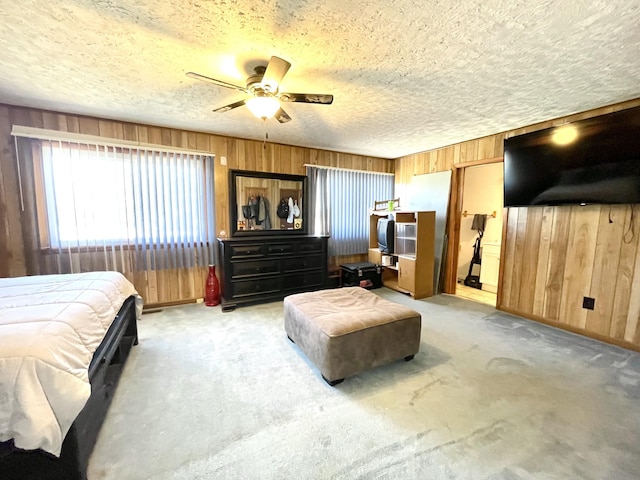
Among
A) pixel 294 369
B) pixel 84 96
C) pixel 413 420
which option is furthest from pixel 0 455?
pixel 84 96

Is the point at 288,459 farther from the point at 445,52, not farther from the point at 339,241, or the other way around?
the point at 339,241

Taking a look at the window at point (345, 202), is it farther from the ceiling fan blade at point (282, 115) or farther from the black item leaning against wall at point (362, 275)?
the ceiling fan blade at point (282, 115)

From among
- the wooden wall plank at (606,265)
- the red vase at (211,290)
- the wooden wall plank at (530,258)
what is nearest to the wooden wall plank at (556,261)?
the wooden wall plank at (530,258)

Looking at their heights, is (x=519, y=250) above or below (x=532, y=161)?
below

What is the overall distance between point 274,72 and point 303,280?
2857 mm

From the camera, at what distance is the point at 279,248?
3.78 meters

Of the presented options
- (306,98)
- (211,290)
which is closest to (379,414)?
(306,98)

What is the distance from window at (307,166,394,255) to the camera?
4469mm

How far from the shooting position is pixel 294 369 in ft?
7.19

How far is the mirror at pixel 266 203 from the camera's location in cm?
384

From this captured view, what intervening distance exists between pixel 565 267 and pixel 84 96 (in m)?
5.36

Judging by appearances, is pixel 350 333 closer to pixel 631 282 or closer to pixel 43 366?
pixel 43 366

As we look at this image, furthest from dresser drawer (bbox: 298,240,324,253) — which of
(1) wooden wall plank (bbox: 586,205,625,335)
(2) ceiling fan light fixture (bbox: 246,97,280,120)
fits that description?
(1) wooden wall plank (bbox: 586,205,625,335)

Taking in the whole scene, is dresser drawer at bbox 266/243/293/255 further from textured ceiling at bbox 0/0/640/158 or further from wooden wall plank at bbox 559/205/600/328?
wooden wall plank at bbox 559/205/600/328
